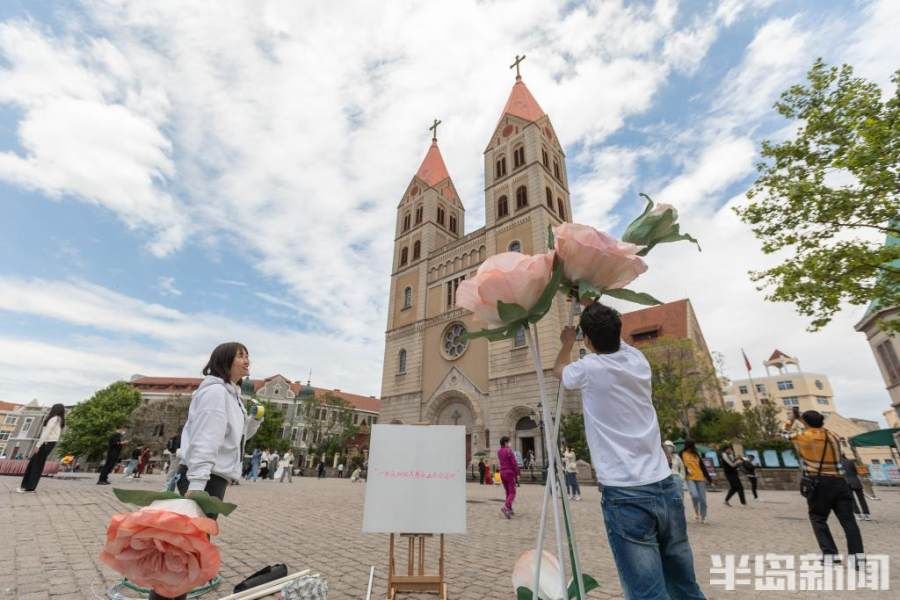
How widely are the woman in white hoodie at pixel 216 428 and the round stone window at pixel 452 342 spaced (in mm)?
23230

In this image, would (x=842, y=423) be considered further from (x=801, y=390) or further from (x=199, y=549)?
(x=199, y=549)

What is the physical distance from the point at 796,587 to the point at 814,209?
7.89 metres

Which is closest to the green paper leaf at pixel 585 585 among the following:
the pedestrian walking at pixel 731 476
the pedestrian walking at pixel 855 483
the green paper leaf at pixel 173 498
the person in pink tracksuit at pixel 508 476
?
the green paper leaf at pixel 173 498

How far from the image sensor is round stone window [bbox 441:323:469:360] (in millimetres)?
26422

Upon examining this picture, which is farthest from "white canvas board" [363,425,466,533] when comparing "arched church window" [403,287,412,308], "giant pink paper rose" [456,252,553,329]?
"arched church window" [403,287,412,308]

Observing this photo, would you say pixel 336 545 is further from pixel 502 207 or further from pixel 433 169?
pixel 433 169

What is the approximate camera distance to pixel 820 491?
4.52 metres

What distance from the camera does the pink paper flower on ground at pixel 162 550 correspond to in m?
0.96

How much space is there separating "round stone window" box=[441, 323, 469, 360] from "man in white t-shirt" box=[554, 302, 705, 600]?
79.2 ft

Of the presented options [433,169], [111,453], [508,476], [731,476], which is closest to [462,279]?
[433,169]

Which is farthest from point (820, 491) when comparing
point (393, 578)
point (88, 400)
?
point (88, 400)

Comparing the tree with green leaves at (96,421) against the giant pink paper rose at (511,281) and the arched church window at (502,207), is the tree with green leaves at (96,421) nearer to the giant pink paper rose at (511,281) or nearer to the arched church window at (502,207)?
the arched church window at (502,207)

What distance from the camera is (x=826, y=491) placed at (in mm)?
4477

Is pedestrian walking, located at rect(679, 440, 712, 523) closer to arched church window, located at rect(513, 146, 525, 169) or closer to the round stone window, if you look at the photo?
the round stone window
